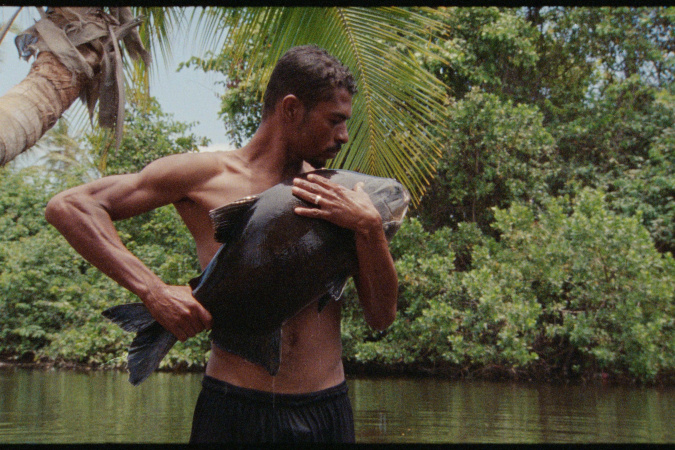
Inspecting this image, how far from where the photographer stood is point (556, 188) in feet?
40.4

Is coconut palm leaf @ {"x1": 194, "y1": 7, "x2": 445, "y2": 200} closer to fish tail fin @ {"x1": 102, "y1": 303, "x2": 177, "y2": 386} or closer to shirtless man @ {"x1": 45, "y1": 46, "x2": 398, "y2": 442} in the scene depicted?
shirtless man @ {"x1": 45, "y1": 46, "x2": 398, "y2": 442}

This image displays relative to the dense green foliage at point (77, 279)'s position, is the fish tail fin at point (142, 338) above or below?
below

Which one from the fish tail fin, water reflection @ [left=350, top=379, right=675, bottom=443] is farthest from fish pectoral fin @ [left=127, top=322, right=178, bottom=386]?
water reflection @ [left=350, top=379, right=675, bottom=443]

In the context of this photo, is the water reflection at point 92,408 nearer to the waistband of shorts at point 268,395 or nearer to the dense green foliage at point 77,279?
the dense green foliage at point 77,279

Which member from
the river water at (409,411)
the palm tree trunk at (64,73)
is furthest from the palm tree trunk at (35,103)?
the river water at (409,411)

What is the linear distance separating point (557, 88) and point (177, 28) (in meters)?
10.4

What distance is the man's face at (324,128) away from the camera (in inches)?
69.0

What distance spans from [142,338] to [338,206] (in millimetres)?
606

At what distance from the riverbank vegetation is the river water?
1.67ft

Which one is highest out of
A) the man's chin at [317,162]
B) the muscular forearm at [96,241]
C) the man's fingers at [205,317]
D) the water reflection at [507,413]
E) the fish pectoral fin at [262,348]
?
the man's chin at [317,162]

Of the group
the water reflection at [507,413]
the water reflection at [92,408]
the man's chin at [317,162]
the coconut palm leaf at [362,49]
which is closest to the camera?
the man's chin at [317,162]

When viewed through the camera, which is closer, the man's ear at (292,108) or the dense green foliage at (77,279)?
the man's ear at (292,108)

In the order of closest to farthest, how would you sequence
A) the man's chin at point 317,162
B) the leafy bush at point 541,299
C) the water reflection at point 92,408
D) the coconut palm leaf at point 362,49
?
the man's chin at point 317,162
the coconut palm leaf at point 362,49
the water reflection at point 92,408
the leafy bush at point 541,299

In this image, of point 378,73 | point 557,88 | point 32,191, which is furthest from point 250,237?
point 32,191
